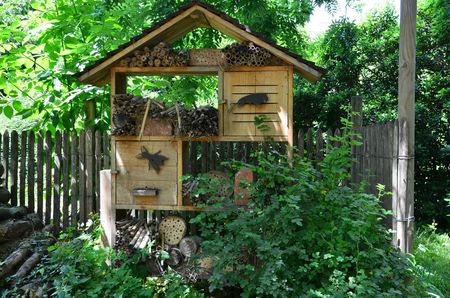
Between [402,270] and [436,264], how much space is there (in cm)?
208

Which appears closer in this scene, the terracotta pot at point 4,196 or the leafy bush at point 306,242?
the leafy bush at point 306,242

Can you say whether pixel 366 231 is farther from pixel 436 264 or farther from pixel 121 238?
pixel 121 238

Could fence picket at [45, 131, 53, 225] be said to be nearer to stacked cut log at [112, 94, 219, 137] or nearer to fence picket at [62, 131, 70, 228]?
fence picket at [62, 131, 70, 228]

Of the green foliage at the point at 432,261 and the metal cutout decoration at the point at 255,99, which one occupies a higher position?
the metal cutout decoration at the point at 255,99

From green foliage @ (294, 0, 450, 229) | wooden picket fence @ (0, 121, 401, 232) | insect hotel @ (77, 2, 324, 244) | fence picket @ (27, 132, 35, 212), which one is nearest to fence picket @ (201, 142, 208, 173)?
wooden picket fence @ (0, 121, 401, 232)

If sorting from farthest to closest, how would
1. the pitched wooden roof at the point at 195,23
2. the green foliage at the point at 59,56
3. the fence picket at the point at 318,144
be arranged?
1. the green foliage at the point at 59,56
2. the fence picket at the point at 318,144
3. the pitched wooden roof at the point at 195,23

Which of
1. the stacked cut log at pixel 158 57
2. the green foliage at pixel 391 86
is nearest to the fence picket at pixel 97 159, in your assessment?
the stacked cut log at pixel 158 57

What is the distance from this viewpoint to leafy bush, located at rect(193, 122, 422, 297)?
14.3 ft

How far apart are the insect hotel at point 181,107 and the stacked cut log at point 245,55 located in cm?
1

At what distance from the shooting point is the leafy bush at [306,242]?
14.3 ft

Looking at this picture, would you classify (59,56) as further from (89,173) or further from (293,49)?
(293,49)

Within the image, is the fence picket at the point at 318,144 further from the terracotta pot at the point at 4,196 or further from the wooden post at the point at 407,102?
the terracotta pot at the point at 4,196

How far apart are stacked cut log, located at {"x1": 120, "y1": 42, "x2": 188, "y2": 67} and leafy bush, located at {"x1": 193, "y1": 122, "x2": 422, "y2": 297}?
153 cm

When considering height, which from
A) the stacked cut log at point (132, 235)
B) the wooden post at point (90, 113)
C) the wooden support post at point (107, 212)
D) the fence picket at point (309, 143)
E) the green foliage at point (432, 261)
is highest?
the wooden post at point (90, 113)
